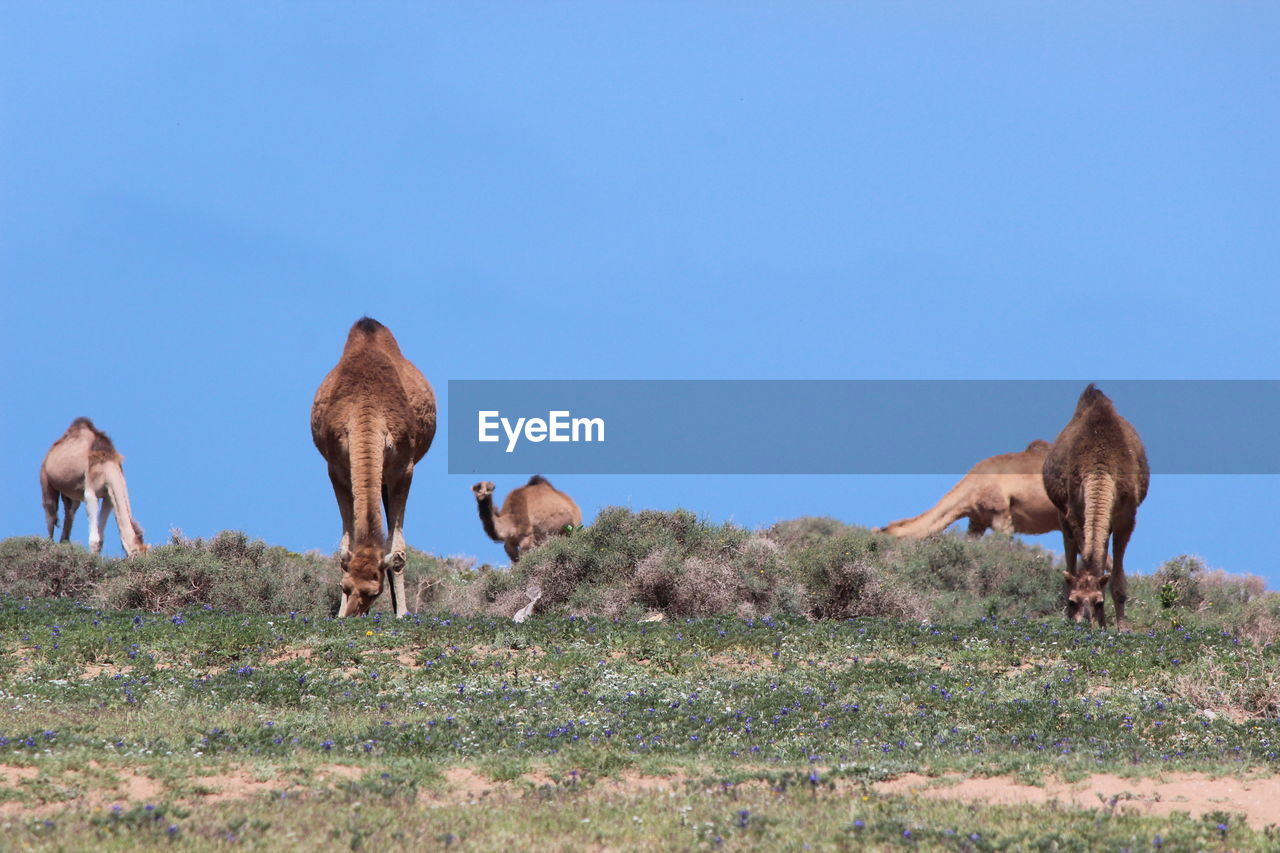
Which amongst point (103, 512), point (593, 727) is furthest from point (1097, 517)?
point (103, 512)

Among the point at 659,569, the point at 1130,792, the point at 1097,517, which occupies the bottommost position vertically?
the point at 1130,792

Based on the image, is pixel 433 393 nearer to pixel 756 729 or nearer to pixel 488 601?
pixel 488 601

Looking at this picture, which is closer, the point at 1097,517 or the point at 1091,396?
the point at 1097,517

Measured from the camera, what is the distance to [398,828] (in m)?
8.84

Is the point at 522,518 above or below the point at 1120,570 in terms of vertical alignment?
above

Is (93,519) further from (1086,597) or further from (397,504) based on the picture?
(1086,597)

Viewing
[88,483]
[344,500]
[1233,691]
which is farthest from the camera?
[88,483]

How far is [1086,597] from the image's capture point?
1969cm

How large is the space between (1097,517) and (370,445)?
36.0 feet

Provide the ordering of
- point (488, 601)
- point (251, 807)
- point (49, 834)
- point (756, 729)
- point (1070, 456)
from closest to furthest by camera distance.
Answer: point (49, 834) → point (251, 807) → point (756, 729) → point (1070, 456) → point (488, 601)

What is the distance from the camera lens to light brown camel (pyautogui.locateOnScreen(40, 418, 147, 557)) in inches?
1196

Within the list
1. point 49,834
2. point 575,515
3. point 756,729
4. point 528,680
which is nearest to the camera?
point 49,834

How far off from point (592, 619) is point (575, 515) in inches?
633

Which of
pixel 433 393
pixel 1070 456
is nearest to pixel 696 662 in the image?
pixel 433 393
